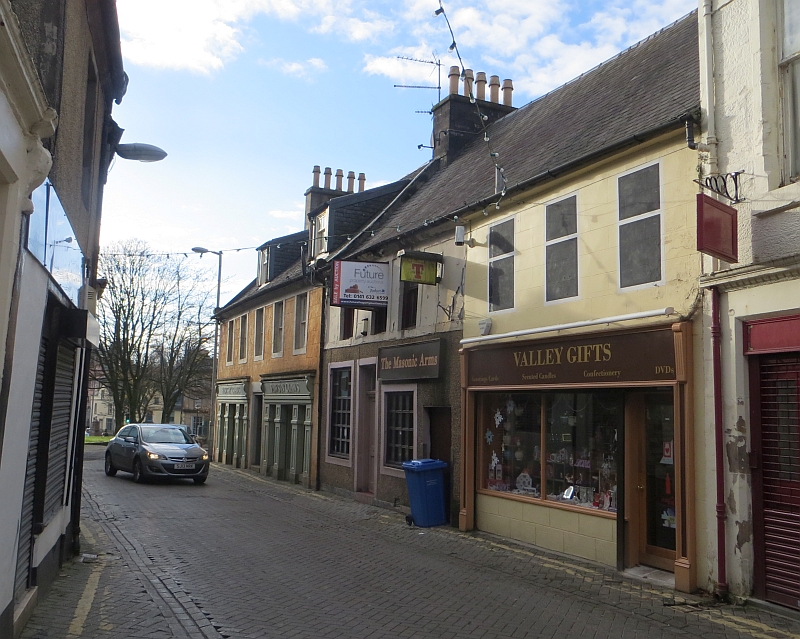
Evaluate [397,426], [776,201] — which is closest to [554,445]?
[776,201]

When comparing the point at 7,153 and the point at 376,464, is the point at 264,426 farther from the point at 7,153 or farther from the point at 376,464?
the point at 7,153

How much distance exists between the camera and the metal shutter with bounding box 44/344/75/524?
7.70 metres

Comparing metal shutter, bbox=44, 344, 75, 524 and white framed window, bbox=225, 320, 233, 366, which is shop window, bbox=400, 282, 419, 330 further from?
white framed window, bbox=225, 320, 233, 366

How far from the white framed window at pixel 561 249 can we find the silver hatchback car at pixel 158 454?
12097mm

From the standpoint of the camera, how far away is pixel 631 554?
9195 mm

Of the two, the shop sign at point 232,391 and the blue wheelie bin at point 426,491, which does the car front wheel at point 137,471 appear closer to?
the shop sign at point 232,391

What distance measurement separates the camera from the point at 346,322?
18.2 m

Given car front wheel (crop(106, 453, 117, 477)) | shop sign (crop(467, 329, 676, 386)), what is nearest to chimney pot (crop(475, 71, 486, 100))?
shop sign (crop(467, 329, 676, 386))

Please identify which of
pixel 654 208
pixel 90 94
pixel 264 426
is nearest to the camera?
pixel 654 208

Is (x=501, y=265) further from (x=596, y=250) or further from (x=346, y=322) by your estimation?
(x=346, y=322)

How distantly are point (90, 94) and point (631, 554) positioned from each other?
9.32 metres

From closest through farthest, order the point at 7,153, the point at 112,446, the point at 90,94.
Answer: the point at 7,153
the point at 90,94
the point at 112,446

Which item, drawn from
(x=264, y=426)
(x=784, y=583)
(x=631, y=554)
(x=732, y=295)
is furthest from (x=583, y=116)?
(x=264, y=426)

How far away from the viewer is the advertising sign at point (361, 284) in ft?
50.2
